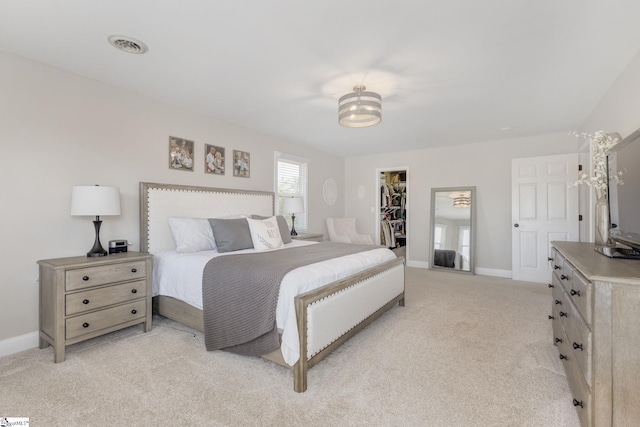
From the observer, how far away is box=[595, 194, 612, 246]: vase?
7.41ft

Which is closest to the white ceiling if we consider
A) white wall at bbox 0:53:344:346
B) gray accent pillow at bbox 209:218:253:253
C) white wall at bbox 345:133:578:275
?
white wall at bbox 0:53:344:346

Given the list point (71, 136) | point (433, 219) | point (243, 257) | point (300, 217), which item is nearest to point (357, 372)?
point (243, 257)

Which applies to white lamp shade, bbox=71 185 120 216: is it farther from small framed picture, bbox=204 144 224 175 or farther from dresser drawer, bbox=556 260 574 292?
dresser drawer, bbox=556 260 574 292

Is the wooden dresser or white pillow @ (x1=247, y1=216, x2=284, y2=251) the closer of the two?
the wooden dresser

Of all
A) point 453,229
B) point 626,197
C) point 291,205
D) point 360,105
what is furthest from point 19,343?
point 453,229

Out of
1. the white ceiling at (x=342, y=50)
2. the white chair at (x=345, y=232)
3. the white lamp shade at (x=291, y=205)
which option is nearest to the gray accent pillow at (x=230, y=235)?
the white ceiling at (x=342, y=50)

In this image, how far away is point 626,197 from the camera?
181 centimetres

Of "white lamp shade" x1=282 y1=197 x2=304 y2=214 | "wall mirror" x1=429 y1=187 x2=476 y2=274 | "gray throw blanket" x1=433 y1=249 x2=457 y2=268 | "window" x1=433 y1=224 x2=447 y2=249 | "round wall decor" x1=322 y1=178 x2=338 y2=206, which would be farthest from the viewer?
"round wall decor" x1=322 y1=178 x2=338 y2=206

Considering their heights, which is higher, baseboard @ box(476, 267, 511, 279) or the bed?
the bed

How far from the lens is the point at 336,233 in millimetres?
5852

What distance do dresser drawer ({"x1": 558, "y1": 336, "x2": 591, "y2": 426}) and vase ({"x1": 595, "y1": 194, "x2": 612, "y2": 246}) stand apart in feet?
3.19

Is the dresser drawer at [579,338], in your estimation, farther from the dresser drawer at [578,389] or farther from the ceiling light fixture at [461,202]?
the ceiling light fixture at [461,202]

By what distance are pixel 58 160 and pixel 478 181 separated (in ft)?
18.7

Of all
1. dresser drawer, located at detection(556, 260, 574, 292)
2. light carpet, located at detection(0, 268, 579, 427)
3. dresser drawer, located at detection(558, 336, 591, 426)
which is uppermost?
dresser drawer, located at detection(556, 260, 574, 292)
